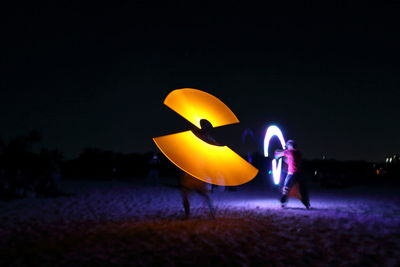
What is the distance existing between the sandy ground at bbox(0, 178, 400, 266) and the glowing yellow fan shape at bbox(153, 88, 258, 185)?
42.0 inches

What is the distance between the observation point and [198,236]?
783 centimetres


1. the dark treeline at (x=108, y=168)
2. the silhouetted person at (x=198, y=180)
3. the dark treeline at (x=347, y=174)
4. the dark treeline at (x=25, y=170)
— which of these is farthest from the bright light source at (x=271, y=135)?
the dark treeline at (x=108, y=168)

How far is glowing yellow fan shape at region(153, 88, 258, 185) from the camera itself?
937 cm

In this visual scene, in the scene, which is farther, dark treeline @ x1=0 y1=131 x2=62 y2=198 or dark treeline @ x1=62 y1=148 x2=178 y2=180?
dark treeline @ x1=62 y1=148 x2=178 y2=180

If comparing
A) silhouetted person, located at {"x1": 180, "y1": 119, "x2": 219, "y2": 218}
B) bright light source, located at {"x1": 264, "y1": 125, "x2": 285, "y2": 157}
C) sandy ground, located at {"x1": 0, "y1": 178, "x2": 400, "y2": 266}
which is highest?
bright light source, located at {"x1": 264, "y1": 125, "x2": 285, "y2": 157}

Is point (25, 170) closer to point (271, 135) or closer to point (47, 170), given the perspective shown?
point (47, 170)

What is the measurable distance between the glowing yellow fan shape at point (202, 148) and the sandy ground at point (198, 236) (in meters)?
1.07

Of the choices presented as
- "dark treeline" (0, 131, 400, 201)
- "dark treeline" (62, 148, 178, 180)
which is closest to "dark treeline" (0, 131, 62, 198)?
"dark treeline" (0, 131, 400, 201)

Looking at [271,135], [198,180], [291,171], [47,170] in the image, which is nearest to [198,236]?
[198,180]

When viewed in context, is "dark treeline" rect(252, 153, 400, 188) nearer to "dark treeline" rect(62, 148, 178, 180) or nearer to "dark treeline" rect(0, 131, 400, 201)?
"dark treeline" rect(0, 131, 400, 201)

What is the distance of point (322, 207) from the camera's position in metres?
13.0

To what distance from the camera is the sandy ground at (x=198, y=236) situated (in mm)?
6199

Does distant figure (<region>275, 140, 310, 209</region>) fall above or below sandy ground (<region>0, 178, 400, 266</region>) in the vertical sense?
above

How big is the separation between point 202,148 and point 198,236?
264 cm
